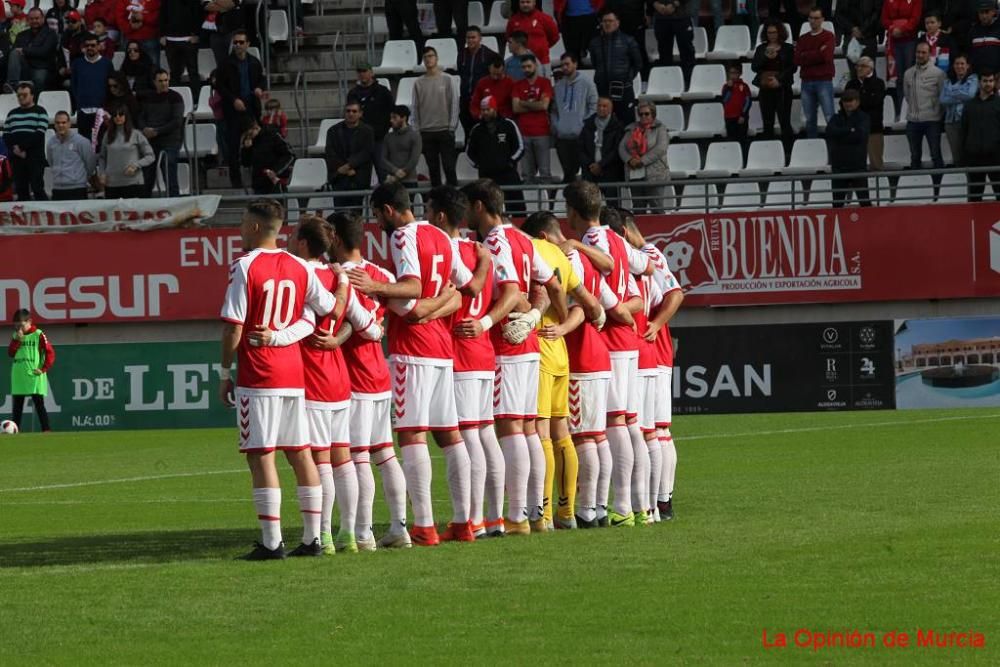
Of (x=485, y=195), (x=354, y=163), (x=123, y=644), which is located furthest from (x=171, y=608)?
(x=354, y=163)

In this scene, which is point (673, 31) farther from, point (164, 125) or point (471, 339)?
point (471, 339)

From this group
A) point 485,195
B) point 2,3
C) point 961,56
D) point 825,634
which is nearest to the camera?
point 825,634

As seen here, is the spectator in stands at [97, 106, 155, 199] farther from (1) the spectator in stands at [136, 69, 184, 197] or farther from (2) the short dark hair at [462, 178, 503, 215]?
(2) the short dark hair at [462, 178, 503, 215]

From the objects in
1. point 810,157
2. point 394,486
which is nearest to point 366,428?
point 394,486

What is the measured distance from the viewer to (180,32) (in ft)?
95.7

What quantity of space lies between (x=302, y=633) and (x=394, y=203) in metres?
3.42

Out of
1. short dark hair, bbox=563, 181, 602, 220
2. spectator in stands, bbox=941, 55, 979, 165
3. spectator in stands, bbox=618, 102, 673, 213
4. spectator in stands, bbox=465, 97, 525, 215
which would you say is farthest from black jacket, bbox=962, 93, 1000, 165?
short dark hair, bbox=563, 181, 602, 220

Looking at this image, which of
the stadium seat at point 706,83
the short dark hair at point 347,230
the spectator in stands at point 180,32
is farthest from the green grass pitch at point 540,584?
the spectator in stands at point 180,32

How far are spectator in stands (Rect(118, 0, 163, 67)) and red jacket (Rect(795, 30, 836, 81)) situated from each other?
1033 cm

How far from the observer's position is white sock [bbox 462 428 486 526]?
35.0 ft

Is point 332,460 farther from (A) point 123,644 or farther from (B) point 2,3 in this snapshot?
(B) point 2,3

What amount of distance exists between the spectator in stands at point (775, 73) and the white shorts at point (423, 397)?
55.8ft

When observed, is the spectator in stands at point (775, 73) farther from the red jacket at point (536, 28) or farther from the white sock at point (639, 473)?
the white sock at point (639, 473)

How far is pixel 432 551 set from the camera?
1005 centimetres
